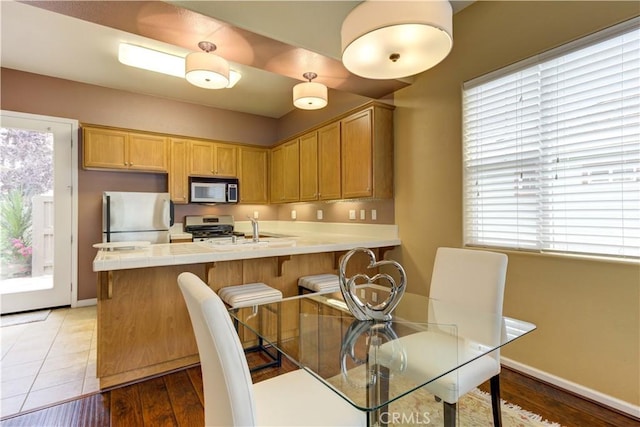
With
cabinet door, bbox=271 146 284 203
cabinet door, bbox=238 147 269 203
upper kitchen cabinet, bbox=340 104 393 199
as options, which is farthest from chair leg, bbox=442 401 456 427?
cabinet door, bbox=238 147 269 203

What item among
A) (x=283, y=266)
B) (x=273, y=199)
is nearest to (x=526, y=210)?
(x=283, y=266)

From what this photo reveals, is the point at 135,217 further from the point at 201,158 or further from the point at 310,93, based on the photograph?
the point at 310,93

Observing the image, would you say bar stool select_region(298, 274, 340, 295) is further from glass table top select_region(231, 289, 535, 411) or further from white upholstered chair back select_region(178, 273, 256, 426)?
white upholstered chair back select_region(178, 273, 256, 426)

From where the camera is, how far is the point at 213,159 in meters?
4.57

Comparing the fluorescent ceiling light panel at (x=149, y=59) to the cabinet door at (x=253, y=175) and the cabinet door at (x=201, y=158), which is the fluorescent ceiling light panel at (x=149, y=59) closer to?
the cabinet door at (x=201, y=158)

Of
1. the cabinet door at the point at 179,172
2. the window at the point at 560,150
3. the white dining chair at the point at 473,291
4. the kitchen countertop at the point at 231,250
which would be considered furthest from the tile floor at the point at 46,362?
the window at the point at 560,150

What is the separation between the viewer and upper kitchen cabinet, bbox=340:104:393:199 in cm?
315

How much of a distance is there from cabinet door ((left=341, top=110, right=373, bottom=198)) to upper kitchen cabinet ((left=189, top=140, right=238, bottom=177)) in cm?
204

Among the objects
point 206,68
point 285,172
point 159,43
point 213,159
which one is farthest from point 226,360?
point 213,159

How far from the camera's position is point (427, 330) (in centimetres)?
151

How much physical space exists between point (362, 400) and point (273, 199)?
4.21m

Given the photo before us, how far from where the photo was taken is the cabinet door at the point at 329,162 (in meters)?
3.55

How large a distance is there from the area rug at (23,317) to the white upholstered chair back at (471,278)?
422 cm

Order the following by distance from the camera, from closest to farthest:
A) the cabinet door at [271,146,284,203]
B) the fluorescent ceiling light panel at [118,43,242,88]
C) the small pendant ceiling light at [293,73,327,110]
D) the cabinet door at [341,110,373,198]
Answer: the small pendant ceiling light at [293,73,327,110] → the fluorescent ceiling light panel at [118,43,242,88] → the cabinet door at [341,110,373,198] → the cabinet door at [271,146,284,203]
